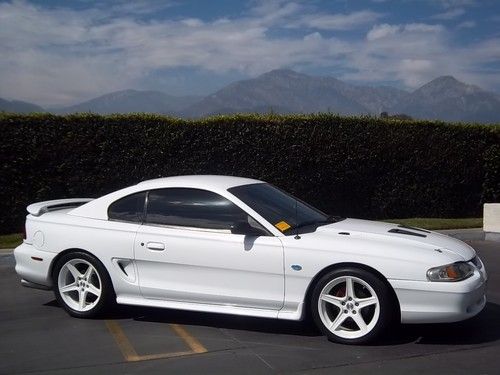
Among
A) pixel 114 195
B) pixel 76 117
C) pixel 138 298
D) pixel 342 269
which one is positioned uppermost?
pixel 76 117

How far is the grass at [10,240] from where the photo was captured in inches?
398

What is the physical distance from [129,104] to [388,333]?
20750 millimetres

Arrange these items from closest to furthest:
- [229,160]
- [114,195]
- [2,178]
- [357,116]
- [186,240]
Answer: [186,240] < [114,195] < [2,178] < [229,160] < [357,116]

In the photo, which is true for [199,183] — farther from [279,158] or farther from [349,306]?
[279,158]

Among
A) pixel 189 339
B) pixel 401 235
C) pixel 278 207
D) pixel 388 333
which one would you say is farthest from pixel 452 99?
pixel 189 339

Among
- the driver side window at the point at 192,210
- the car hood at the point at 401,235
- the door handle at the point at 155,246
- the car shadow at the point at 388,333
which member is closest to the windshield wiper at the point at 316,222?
the car hood at the point at 401,235

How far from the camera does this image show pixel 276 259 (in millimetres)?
5238

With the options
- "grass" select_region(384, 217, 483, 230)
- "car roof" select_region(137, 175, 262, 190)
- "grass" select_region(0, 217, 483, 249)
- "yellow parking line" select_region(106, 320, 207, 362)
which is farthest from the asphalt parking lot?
"grass" select_region(384, 217, 483, 230)

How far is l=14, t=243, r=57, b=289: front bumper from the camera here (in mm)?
6125

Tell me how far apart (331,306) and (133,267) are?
1.89 meters

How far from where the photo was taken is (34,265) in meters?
6.21


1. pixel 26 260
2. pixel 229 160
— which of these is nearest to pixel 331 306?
pixel 26 260

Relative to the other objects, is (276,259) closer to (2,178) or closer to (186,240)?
(186,240)

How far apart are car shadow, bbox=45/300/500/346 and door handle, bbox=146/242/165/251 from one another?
79 centimetres
